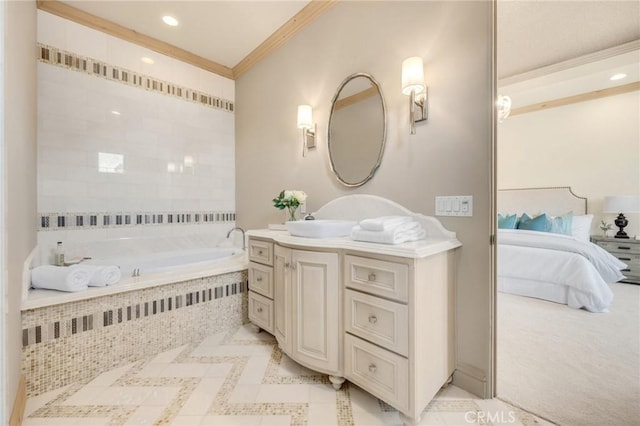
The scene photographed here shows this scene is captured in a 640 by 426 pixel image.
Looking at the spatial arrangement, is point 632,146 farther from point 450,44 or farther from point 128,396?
point 128,396

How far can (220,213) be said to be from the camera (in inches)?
125

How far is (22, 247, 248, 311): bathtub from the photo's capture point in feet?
4.80

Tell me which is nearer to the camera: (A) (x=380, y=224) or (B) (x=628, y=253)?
(A) (x=380, y=224)

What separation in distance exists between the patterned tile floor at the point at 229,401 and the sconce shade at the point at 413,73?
5.71 feet

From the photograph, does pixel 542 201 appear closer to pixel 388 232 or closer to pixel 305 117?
pixel 305 117

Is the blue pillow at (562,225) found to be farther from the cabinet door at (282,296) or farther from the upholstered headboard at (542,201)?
the cabinet door at (282,296)

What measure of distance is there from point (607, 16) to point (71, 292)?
436cm

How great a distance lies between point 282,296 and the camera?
68.1 inches

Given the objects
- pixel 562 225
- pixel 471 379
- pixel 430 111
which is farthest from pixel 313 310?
pixel 562 225

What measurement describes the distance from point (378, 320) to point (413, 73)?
138cm

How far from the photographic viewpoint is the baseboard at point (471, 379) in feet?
4.55

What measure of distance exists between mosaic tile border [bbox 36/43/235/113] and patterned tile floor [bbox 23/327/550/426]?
8.12 ft

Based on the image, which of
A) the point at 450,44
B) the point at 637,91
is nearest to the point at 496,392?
the point at 450,44

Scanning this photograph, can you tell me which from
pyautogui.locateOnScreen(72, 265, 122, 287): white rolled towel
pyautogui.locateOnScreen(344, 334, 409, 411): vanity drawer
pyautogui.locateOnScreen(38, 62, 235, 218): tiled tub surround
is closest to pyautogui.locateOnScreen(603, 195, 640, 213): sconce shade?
pyautogui.locateOnScreen(344, 334, 409, 411): vanity drawer
